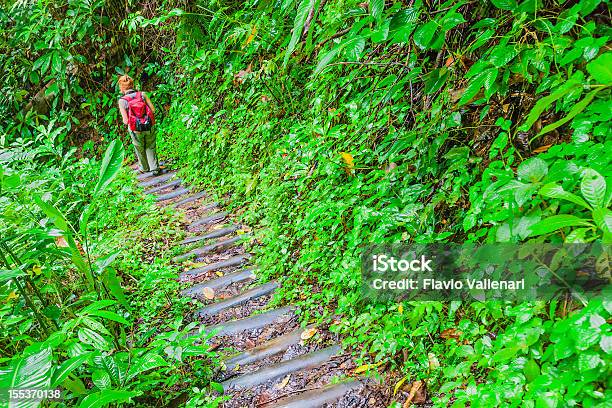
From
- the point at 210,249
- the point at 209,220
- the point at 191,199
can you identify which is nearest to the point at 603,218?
the point at 210,249

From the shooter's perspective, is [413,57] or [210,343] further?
[210,343]

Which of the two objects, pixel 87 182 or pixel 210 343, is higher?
pixel 87 182

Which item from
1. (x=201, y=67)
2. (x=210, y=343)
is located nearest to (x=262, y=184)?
(x=210, y=343)

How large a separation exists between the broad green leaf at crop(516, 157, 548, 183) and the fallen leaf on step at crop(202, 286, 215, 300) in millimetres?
3034

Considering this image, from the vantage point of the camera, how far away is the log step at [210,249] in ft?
15.7

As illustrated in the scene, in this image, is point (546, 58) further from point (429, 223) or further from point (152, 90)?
point (152, 90)

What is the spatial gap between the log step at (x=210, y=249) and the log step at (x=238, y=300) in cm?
90

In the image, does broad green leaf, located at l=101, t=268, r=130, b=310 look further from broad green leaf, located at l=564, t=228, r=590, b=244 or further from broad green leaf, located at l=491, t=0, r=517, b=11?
broad green leaf, located at l=491, t=0, r=517, b=11

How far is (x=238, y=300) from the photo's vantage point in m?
3.95

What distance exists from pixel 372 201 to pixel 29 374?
2.41 metres

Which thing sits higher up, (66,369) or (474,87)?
(474,87)

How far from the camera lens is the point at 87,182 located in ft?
24.1

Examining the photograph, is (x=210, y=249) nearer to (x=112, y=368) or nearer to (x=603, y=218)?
(x=112, y=368)

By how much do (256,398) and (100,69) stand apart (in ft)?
27.9
